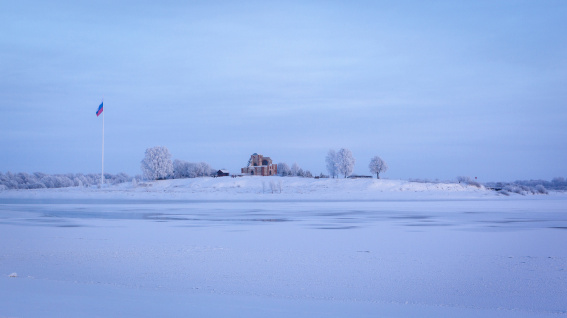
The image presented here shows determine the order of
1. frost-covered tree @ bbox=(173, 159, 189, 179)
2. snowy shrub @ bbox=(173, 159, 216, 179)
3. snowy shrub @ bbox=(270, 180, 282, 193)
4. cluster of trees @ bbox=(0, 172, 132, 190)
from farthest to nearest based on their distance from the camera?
1. frost-covered tree @ bbox=(173, 159, 189, 179)
2. snowy shrub @ bbox=(173, 159, 216, 179)
3. cluster of trees @ bbox=(0, 172, 132, 190)
4. snowy shrub @ bbox=(270, 180, 282, 193)

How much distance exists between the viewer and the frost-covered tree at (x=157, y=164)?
84250 millimetres

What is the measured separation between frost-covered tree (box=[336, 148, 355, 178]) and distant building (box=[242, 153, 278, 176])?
1340 cm

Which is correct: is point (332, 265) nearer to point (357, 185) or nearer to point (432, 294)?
point (432, 294)

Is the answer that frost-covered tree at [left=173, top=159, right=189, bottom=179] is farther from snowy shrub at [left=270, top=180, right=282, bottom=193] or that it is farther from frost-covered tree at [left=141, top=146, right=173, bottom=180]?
snowy shrub at [left=270, top=180, right=282, bottom=193]

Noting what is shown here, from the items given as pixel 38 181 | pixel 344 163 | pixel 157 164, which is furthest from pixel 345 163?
pixel 38 181

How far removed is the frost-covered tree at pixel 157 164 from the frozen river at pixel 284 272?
6860 cm

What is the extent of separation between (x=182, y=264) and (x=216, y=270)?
3.16ft

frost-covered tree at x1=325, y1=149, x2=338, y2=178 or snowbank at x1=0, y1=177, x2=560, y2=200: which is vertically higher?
frost-covered tree at x1=325, y1=149, x2=338, y2=178

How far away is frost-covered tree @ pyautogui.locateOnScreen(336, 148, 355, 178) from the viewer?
9675 centimetres

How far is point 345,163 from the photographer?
96.8 m

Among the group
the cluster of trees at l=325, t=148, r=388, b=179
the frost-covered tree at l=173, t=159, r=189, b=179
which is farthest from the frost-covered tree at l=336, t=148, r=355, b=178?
the frost-covered tree at l=173, t=159, r=189, b=179

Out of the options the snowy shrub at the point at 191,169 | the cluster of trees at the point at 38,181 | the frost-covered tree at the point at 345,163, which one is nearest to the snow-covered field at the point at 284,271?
the cluster of trees at the point at 38,181

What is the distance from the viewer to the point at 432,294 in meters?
7.80

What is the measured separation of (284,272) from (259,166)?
7947 centimetres
